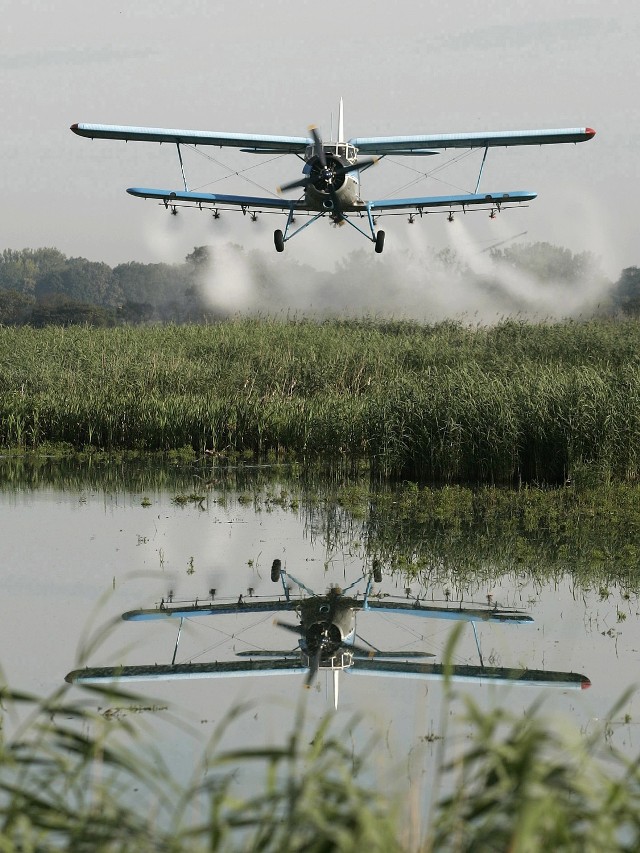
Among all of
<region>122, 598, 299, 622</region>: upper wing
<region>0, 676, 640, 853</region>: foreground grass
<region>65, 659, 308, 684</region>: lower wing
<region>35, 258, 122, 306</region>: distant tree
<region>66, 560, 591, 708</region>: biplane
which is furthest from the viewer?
<region>35, 258, 122, 306</region>: distant tree

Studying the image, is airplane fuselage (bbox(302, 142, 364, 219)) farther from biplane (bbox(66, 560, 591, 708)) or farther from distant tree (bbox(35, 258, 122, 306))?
distant tree (bbox(35, 258, 122, 306))

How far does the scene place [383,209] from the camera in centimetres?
2886

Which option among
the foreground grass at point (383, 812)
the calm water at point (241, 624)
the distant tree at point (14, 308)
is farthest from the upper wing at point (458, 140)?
the distant tree at point (14, 308)

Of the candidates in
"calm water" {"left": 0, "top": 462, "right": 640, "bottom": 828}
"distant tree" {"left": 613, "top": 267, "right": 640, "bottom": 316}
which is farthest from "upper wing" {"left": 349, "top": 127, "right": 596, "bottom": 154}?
"distant tree" {"left": 613, "top": 267, "right": 640, "bottom": 316}

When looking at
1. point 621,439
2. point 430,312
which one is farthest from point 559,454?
point 430,312

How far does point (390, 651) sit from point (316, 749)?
14.8 ft

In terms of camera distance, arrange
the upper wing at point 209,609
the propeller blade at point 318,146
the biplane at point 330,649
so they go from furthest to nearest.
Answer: the propeller blade at point 318,146 < the upper wing at point 209,609 < the biplane at point 330,649

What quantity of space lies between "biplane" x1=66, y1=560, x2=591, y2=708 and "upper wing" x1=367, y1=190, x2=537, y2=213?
1856cm

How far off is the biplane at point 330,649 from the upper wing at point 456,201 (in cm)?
1856

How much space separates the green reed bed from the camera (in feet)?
Result: 55.2

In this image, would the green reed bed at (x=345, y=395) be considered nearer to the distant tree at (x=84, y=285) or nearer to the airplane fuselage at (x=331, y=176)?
the airplane fuselage at (x=331, y=176)

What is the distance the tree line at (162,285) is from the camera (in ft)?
201

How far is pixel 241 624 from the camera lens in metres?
9.41

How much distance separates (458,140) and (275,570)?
1785cm
